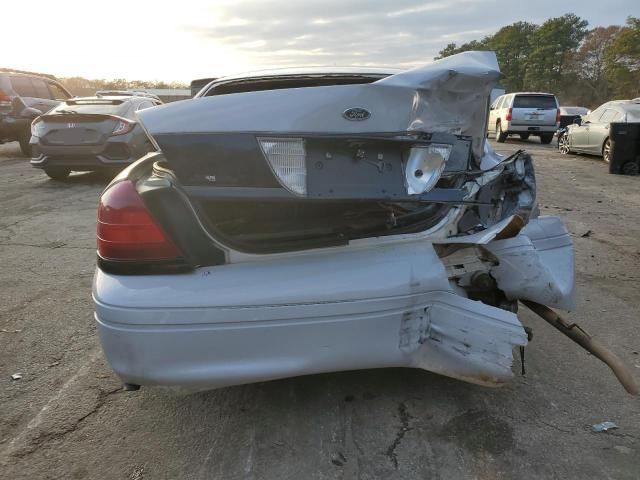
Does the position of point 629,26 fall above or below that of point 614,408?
above

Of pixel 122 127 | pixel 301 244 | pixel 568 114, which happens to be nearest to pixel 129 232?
pixel 301 244

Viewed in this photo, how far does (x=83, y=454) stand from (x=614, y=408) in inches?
101

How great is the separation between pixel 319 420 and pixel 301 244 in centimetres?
91

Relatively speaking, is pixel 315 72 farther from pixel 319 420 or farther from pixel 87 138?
pixel 87 138

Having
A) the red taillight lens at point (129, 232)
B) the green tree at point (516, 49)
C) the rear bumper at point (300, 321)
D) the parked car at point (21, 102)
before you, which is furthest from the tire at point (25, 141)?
the green tree at point (516, 49)

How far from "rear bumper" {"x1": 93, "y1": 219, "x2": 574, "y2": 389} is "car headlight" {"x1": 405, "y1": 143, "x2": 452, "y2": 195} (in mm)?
295

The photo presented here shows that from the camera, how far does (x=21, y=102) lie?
1187 centimetres

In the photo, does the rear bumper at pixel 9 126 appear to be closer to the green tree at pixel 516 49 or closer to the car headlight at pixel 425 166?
the car headlight at pixel 425 166

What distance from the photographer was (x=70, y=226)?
6113 mm

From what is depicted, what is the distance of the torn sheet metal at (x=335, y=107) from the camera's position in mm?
A: 1975

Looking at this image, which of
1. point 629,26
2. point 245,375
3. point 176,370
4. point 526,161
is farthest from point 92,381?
point 629,26

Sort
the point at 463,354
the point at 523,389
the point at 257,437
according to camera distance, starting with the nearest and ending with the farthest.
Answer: the point at 463,354, the point at 257,437, the point at 523,389

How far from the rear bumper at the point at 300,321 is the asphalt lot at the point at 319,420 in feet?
1.18

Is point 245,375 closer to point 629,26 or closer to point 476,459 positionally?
point 476,459
